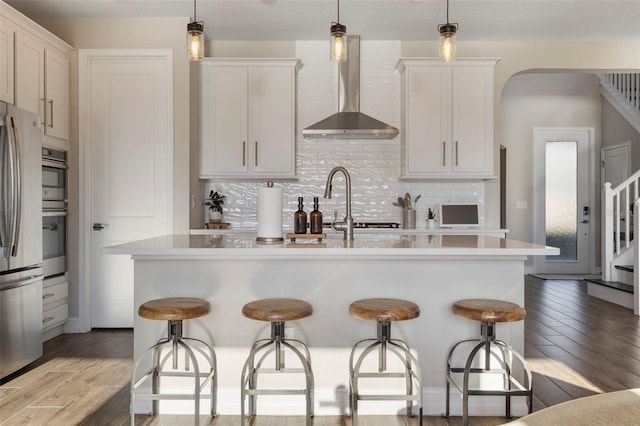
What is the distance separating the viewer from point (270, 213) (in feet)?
8.94

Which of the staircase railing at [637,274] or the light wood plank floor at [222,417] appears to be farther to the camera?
the staircase railing at [637,274]

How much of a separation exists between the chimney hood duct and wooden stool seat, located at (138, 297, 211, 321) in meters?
2.61

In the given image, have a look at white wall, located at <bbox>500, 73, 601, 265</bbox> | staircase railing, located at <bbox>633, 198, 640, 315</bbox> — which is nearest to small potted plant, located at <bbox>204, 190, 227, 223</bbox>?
staircase railing, located at <bbox>633, 198, 640, 315</bbox>

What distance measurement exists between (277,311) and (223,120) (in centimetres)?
300

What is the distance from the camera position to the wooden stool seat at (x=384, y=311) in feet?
7.28

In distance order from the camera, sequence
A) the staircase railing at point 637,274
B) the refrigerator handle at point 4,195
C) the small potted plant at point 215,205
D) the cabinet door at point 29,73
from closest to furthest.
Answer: the refrigerator handle at point 4,195
the cabinet door at point 29,73
the small potted plant at point 215,205
the staircase railing at point 637,274

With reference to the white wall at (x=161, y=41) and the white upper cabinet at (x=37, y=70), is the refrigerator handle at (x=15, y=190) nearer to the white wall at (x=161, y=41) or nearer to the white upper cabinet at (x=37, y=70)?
the white upper cabinet at (x=37, y=70)

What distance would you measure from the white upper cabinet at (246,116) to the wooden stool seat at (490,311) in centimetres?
283

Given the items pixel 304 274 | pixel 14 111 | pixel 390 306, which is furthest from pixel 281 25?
pixel 390 306

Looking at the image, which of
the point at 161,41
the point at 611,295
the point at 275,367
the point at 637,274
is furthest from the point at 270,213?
the point at 611,295

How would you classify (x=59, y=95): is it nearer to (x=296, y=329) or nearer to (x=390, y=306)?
(x=296, y=329)

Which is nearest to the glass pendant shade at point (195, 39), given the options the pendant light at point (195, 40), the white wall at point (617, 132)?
the pendant light at point (195, 40)

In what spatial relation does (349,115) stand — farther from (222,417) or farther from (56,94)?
(222,417)

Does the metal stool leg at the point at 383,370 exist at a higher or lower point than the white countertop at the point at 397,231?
lower
